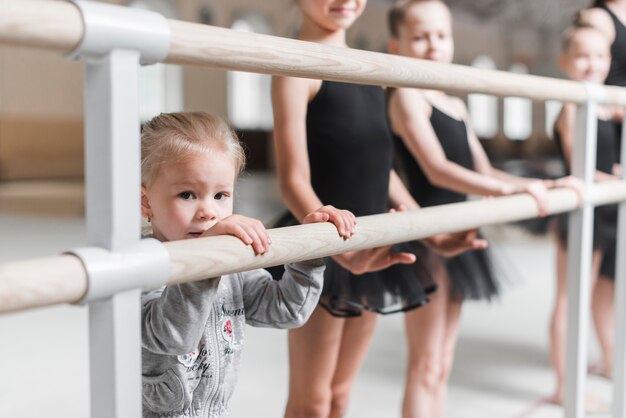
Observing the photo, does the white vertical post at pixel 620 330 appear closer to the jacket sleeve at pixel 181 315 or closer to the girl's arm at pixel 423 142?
the girl's arm at pixel 423 142

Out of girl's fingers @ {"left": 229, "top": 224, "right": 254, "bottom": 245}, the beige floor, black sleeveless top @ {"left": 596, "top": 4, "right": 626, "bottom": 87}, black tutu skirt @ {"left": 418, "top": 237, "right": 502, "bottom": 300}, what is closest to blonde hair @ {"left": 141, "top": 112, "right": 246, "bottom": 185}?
girl's fingers @ {"left": 229, "top": 224, "right": 254, "bottom": 245}

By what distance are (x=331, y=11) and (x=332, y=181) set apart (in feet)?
0.71

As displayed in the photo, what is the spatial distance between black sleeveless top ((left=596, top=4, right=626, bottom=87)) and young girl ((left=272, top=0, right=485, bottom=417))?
970 millimetres

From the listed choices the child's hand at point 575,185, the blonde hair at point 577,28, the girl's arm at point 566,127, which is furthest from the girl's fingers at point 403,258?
the blonde hair at point 577,28

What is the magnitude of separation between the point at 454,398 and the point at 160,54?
1.49 m

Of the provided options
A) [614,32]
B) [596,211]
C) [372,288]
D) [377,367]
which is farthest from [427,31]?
[377,367]

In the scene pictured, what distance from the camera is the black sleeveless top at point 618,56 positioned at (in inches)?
72.5

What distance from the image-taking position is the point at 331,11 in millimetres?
993

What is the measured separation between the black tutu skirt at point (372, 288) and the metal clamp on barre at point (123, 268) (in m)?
0.44

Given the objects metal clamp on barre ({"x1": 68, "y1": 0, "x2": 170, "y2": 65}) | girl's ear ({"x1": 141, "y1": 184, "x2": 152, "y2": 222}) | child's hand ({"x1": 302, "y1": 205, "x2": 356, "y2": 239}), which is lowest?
child's hand ({"x1": 302, "y1": 205, "x2": 356, "y2": 239})

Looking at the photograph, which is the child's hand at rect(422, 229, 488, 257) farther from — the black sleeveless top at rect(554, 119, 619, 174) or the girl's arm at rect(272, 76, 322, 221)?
the black sleeveless top at rect(554, 119, 619, 174)

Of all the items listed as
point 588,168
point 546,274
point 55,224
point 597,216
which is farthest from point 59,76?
point 588,168

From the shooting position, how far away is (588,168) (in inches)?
47.8

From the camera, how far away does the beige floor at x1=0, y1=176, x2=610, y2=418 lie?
3.58ft
